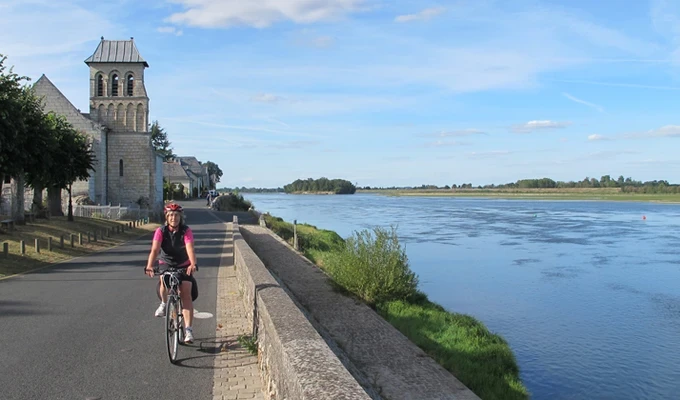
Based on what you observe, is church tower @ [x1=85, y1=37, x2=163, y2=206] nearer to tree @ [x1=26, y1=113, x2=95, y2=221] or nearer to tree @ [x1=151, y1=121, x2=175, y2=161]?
tree @ [x1=26, y1=113, x2=95, y2=221]

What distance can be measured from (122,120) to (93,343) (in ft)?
122

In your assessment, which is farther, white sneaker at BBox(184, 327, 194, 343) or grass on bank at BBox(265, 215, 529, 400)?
grass on bank at BBox(265, 215, 529, 400)

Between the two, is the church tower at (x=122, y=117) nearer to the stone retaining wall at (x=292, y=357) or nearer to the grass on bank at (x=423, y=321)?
the grass on bank at (x=423, y=321)

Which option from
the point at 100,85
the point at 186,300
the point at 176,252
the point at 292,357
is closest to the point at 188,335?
the point at 186,300

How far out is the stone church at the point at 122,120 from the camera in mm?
41594

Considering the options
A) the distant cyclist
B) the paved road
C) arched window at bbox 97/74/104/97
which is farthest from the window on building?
the distant cyclist

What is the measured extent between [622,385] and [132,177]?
37233 millimetres

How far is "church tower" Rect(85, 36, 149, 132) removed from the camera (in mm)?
41594

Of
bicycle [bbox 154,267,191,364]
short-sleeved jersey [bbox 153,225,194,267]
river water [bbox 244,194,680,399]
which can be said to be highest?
short-sleeved jersey [bbox 153,225,194,267]

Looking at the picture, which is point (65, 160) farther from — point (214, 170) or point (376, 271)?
point (214, 170)

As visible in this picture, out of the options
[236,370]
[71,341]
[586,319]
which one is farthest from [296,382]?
[586,319]

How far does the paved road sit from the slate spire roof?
31.6 metres

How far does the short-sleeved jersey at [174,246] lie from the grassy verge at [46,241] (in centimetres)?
861

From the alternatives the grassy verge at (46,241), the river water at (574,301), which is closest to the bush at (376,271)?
the river water at (574,301)
